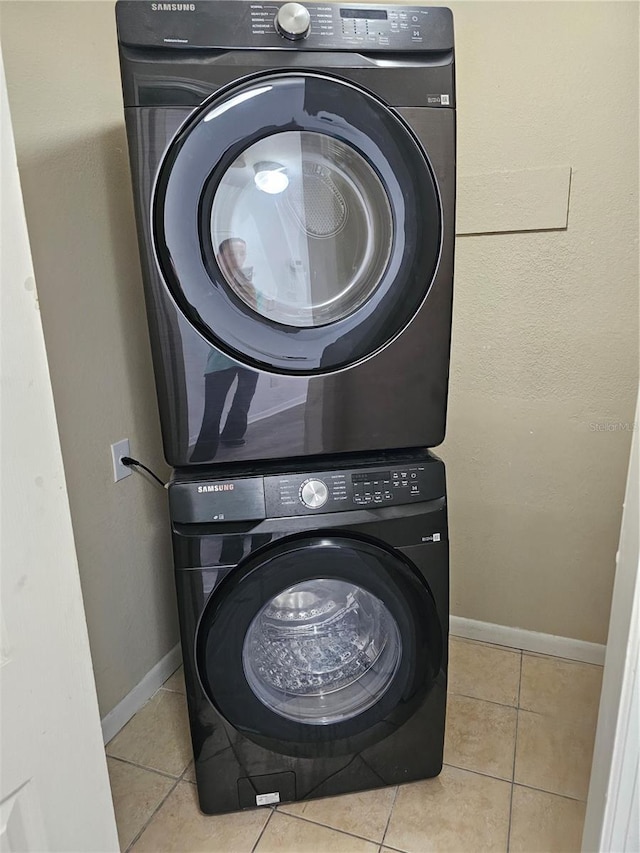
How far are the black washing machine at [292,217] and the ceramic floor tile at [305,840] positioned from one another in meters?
0.88

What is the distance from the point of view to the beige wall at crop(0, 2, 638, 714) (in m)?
1.45

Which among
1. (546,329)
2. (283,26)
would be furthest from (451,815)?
(283,26)

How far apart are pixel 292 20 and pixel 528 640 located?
183cm

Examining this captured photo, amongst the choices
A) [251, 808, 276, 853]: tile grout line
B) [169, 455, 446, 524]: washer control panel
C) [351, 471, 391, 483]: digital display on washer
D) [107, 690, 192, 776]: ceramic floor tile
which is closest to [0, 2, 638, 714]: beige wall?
[107, 690, 192, 776]: ceramic floor tile

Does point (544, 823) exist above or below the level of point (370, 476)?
below

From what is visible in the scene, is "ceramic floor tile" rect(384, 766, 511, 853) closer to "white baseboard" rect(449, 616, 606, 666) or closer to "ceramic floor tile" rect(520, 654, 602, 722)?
"ceramic floor tile" rect(520, 654, 602, 722)

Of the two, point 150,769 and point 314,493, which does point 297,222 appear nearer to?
point 314,493

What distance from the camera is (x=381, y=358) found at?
50.7 inches

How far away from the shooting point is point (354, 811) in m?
1.49

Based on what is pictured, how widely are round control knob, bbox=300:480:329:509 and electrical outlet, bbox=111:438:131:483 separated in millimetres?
621

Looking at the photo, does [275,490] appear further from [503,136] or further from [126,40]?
[503,136]

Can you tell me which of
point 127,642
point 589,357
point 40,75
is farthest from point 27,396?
point 589,357

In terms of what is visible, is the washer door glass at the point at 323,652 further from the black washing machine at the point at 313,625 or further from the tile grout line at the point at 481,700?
the tile grout line at the point at 481,700

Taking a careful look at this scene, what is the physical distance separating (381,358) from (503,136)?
835mm
